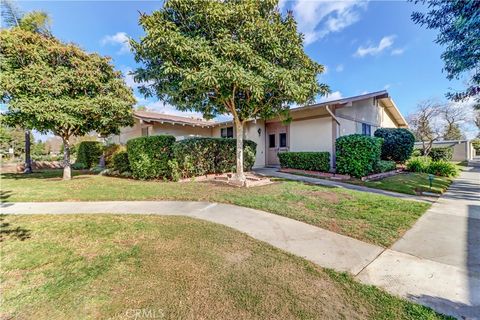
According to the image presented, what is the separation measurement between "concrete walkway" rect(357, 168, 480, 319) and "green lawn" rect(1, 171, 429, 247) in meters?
0.35

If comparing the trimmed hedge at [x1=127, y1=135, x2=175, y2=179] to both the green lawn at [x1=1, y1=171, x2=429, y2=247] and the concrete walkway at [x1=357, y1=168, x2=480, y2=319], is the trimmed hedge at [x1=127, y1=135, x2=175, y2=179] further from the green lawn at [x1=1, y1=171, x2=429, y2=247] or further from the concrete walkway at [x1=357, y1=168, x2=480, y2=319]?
the concrete walkway at [x1=357, y1=168, x2=480, y2=319]

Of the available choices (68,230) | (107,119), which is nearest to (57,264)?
(68,230)

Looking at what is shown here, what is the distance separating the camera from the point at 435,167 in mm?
12477

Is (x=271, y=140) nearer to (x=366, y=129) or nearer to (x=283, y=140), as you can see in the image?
(x=283, y=140)

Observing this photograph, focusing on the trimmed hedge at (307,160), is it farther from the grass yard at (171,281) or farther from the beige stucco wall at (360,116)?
the grass yard at (171,281)

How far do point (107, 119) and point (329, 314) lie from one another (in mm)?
11586

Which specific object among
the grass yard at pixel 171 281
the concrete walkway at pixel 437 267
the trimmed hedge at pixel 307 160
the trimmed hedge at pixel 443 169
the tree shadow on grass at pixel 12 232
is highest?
the trimmed hedge at pixel 307 160

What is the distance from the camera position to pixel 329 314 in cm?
222

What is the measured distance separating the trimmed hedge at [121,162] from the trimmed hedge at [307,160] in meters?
9.10

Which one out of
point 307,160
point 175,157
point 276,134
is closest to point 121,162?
point 175,157

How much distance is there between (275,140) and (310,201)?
8992 millimetres

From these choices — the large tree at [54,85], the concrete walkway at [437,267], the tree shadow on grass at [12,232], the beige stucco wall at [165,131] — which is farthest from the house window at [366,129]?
the tree shadow on grass at [12,232]

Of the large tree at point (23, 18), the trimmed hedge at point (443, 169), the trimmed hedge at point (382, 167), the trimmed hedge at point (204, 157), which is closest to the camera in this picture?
the trimmed hedge at point (204, 157)

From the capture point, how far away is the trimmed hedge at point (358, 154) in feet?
31.6
